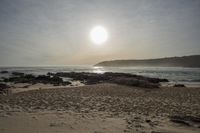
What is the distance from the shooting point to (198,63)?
13550 cm

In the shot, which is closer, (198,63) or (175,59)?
(198,63)

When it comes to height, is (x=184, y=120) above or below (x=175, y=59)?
below

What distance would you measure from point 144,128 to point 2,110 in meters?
6.65

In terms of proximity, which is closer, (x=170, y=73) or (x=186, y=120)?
(x=186, y=120)

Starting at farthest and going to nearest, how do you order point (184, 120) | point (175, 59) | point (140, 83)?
1. point (175, 59)
2. point (140, 83)
3. point (184, 120)

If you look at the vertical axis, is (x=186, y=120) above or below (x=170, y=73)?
below

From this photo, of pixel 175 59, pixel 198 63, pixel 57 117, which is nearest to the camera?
pixel 57 117

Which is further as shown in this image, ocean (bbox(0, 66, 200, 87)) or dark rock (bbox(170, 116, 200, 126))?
ocean (bbox(0, 66, 200, 87))

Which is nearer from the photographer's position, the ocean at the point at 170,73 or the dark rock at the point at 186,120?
the dark rock at the point at 186,120

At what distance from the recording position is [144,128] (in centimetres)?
620

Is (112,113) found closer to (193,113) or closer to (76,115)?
(76,115)

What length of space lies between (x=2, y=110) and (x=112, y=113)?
5.25 m

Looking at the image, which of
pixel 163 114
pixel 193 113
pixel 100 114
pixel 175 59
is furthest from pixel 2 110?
pixel 175 59

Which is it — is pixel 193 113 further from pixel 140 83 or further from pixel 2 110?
pixel 140 83
